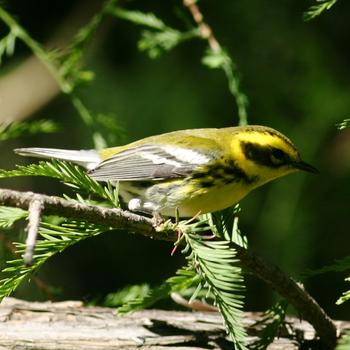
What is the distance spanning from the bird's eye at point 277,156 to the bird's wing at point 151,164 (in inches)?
9.4

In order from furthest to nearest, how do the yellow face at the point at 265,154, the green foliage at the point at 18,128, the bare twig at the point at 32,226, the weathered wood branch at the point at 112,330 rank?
the yellow face at the point at 265,154 → the green foliage at the point at 18,128 → the weathered wood branch at the point at 112,330 → the bare twig at the point at 32,226

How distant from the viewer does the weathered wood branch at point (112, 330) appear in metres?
2.12

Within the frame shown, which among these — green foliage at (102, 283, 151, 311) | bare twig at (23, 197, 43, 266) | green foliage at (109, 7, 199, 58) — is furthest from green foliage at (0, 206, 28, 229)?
green foliage at (109, 7, 199, 58)

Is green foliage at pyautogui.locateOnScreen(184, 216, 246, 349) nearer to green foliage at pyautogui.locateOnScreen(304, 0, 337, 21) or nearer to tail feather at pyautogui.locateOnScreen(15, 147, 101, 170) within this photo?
green foliage at pyautogui.locateOnScreen(304, 0, 337, 21)

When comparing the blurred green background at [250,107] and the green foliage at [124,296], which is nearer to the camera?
the green foliage at [124,296]

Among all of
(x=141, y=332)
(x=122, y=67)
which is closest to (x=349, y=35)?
(x=122, y=67)

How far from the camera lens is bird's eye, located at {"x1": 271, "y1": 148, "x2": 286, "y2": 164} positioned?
2.64 metres

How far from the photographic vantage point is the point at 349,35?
11.4 ft

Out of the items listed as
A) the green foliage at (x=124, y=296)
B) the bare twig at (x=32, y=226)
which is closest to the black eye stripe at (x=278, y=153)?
the green foliage at (x=124, y=296)

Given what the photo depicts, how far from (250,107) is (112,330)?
160 cm

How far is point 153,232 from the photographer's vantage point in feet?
5.71

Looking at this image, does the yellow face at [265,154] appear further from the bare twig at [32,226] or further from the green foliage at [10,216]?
the bare twig at [32,226]

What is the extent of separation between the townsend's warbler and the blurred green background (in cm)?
43

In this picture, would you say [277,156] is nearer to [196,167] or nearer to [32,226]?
[196,167]
